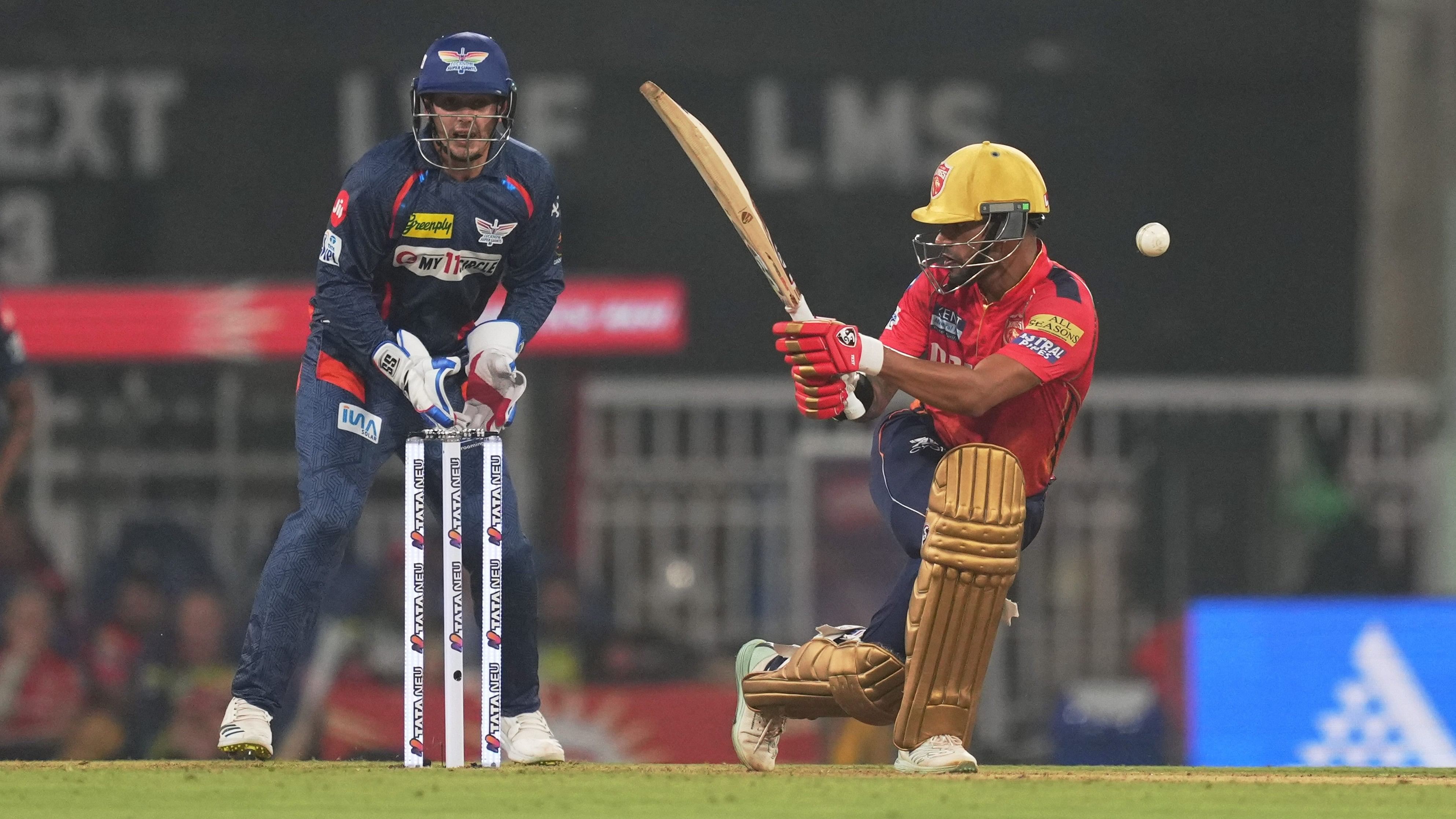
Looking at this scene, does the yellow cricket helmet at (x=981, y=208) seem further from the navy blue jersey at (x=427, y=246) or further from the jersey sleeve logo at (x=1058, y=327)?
the navy blue jersey at (x=427, y=246)

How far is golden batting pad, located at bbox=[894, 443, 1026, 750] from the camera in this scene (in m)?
5.18

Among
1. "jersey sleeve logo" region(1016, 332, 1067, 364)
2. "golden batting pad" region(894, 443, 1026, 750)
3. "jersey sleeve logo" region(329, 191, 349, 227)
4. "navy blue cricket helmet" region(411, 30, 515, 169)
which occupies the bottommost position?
"golden batting pad" region(894, 443, 1026, 750)

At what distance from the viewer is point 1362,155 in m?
11.3

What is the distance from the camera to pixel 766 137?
1095 centimetres

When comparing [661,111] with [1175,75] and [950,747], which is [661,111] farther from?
[1175,75]

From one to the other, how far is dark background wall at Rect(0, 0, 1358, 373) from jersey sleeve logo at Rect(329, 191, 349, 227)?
530 cm

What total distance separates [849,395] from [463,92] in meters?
0.97

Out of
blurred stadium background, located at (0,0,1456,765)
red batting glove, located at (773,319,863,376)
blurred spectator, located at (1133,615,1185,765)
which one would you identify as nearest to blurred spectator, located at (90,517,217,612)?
blurred stadium background, located at (0,0,1456,765)

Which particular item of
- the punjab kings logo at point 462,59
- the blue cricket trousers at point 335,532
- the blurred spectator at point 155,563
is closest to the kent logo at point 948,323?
the blue cricket trousers at point 335,532

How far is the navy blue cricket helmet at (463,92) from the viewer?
5340 millimetres

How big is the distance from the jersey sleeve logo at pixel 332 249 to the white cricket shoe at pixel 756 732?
1167 mm

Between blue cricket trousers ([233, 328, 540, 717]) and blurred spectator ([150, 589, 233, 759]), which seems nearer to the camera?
blue cricket trousers ([233, 328, 540, 717])

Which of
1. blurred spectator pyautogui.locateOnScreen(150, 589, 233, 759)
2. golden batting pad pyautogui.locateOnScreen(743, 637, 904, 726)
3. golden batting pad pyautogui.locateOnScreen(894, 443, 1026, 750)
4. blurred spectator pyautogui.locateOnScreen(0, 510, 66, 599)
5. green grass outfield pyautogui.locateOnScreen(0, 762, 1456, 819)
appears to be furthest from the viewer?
blurred spectator pyautogui.locateOnScreen(0, 510, 66, 599)

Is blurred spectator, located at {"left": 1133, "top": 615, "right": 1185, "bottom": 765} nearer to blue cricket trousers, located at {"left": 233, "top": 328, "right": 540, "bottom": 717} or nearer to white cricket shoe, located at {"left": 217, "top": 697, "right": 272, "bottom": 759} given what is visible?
blue cricket trousers, located at {"left": 233, "top": 328, "right": 540, "bottom": 717}
